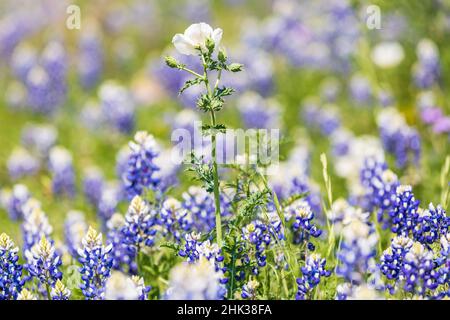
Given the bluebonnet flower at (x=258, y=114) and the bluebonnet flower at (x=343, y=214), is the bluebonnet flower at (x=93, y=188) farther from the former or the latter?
the bluebonnet flower at (x=343, y=214)

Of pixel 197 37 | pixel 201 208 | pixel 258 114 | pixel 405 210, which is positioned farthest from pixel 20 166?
pixel 405 210

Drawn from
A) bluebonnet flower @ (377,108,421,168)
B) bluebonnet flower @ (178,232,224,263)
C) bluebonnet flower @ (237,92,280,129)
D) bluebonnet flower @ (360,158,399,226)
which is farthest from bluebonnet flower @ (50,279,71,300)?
bluebonnet flower @ (237,92,280,129)

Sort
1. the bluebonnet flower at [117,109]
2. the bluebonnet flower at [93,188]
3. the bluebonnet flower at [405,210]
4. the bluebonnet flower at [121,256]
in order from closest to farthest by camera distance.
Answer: the bluebonnet flower at [405,210], the bluebonnet flower at [121,256], the bluebonnet flower at [93,188], the bluebonnet flower at [117,109]

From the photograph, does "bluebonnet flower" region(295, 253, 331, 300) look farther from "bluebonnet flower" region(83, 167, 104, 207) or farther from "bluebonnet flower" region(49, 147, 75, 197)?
"bluebonnet flower" region(49, 147, 75, 197)

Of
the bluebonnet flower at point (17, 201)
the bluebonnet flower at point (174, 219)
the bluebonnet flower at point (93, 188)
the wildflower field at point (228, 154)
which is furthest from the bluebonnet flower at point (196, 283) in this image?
the bluebonnet flower at point (93, 188)

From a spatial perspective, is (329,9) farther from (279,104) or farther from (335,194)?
(335,194)

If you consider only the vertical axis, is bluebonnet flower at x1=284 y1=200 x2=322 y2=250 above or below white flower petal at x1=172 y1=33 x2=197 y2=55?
below
